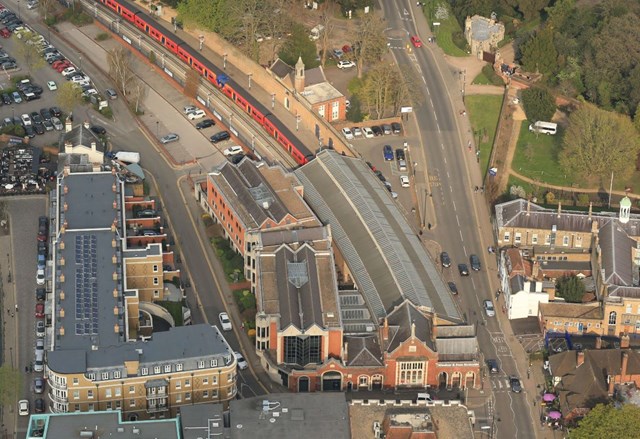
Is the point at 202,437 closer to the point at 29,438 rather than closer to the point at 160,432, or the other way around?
the point at 160,432

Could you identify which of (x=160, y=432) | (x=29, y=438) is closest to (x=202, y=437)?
(x=160, y=432)

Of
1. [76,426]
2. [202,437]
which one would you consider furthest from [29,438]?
[202,437]

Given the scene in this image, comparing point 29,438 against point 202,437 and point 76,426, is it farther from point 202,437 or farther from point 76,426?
point 202,437
